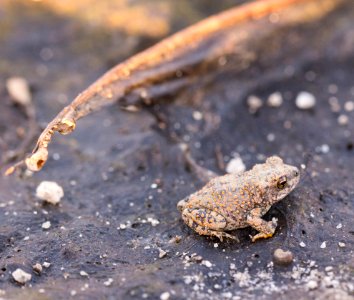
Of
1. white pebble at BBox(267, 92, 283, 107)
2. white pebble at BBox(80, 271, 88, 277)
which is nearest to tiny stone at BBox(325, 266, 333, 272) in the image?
white pebble at BBox(80, 271, 88, 277)

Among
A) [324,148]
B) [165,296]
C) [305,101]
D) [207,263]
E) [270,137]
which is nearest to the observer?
[165,296]

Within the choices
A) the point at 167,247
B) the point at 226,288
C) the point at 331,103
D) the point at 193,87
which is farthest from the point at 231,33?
the point at 226,288

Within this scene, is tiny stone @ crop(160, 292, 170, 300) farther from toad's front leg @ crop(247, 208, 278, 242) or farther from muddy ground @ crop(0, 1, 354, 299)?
toad's front leg @ crop(247, 208, 278, 242)

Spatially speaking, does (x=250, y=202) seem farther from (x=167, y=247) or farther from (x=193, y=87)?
(x=193, y=87)

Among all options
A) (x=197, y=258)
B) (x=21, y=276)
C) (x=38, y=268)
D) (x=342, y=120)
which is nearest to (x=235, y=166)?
(x=197, y=258)

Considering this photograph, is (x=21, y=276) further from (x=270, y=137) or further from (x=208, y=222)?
(x=270, y=137)

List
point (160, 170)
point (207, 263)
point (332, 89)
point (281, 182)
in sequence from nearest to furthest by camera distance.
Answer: point (207, 263) → point (281, 182) → point (160, 170) → point (332, 89)
